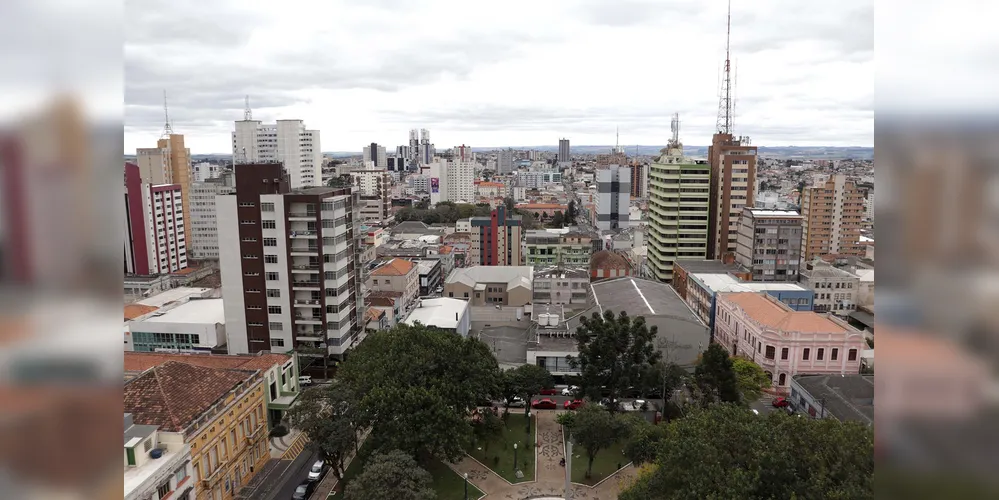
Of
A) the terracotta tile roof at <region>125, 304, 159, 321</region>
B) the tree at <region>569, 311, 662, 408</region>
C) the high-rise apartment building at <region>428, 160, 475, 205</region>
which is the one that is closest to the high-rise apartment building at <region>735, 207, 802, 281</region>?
the tree at <region>569, 311, 662, 408</region>

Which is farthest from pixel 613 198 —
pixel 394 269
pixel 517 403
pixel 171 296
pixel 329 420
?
pixel 329 420

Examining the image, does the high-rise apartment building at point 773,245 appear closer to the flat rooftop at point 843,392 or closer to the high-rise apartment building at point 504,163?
the flat rooftop at point 843,392

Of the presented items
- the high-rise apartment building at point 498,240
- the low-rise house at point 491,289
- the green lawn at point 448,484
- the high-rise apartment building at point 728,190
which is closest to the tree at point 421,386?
the green lawn at point 448,484

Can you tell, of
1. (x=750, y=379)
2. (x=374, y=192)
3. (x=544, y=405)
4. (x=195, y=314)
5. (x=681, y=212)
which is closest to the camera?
(x=750, y=379)

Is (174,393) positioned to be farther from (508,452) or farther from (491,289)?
(491,289)

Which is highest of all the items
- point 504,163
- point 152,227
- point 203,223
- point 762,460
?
point 504,163
